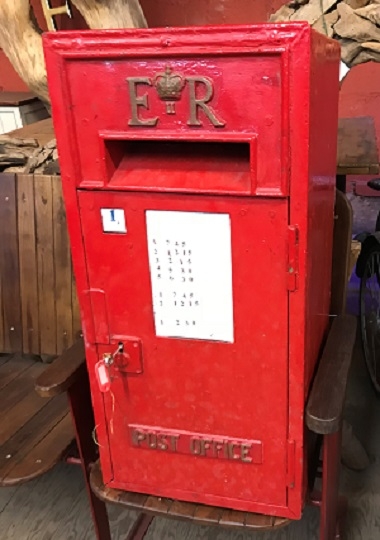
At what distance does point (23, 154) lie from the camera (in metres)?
2.30

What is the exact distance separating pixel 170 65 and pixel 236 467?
35.1 inches

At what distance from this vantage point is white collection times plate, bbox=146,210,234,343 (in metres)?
1.19

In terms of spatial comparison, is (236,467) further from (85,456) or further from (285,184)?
(285,184)

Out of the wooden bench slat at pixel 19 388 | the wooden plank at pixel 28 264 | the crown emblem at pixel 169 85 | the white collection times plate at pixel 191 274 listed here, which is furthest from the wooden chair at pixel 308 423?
the crown emblem at pixel 169 85

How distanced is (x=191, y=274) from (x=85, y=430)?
0.62 m

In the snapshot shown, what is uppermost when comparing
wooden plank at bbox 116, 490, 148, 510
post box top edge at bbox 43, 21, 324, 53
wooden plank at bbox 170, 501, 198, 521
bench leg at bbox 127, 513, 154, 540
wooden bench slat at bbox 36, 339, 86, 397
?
post box top edge at bbox 43, 21, 324, 53

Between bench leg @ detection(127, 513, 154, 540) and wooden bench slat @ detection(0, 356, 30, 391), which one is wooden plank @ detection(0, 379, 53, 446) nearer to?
wooden bench slat @ detection(0, 356, 30, 391)

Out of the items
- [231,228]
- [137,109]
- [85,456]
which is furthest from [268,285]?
[85,456]

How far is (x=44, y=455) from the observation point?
174 cm

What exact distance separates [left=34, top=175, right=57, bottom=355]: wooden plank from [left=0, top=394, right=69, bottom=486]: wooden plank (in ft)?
0.77

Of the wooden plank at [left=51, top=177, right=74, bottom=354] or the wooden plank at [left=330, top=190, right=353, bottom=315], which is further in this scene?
the wooden plank at [left=51, top=177, right=74, bottom=354]

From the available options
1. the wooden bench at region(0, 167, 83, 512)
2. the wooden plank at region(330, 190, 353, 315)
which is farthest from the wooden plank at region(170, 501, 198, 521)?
the wooden plank at region(330, 190, 353, 315)

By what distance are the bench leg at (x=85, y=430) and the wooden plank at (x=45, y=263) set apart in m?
0.58

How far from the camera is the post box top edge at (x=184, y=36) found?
3.26 ft
